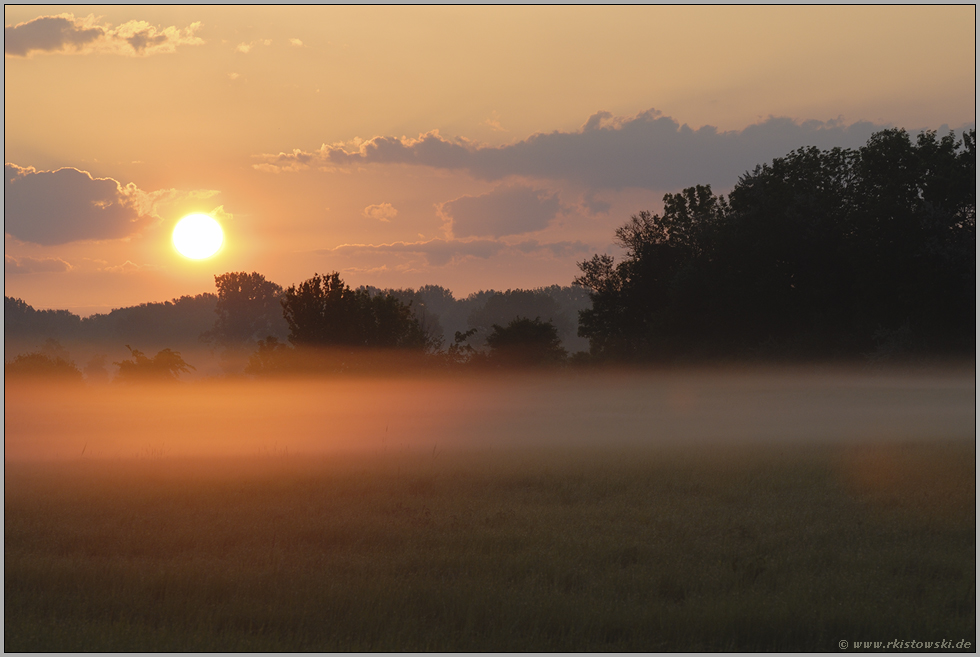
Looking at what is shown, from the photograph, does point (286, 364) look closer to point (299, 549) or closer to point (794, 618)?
point (299, 549)

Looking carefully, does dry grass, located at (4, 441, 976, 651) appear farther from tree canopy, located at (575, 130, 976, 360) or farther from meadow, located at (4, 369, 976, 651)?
tree canopy, located at (575, 130, 976, 360)

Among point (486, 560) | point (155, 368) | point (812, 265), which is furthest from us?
point (155, 368)

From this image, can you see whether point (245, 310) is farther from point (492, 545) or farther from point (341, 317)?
point (492, 545)

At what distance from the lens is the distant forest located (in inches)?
1954

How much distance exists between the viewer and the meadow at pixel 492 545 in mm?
9453

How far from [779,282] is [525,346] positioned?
908 inches

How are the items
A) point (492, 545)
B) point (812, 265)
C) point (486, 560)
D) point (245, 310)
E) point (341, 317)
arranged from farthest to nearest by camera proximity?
point (245, 310) → point (341, 317) → point (812, 265) → point (492, 545) → point (486, 560)

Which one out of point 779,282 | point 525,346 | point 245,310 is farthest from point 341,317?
point 245,310

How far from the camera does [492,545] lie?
12.4 metres

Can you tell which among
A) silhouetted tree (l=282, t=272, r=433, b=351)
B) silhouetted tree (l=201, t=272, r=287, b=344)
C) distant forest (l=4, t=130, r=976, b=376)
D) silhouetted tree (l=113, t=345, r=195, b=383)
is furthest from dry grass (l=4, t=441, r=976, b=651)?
silhouetted tree (l=201, t=272, r=287, b=344)

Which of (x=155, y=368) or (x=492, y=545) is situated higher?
(x=155, y=368)

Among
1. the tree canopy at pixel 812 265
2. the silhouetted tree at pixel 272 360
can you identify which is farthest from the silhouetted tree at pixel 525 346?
the silhouetted tree at pixel 272 360

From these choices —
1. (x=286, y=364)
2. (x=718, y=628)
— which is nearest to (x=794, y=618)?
(x=718, y=628)

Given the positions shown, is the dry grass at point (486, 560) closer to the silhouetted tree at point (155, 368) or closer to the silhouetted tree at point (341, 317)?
the silhouetted tree at point (341, 317)
